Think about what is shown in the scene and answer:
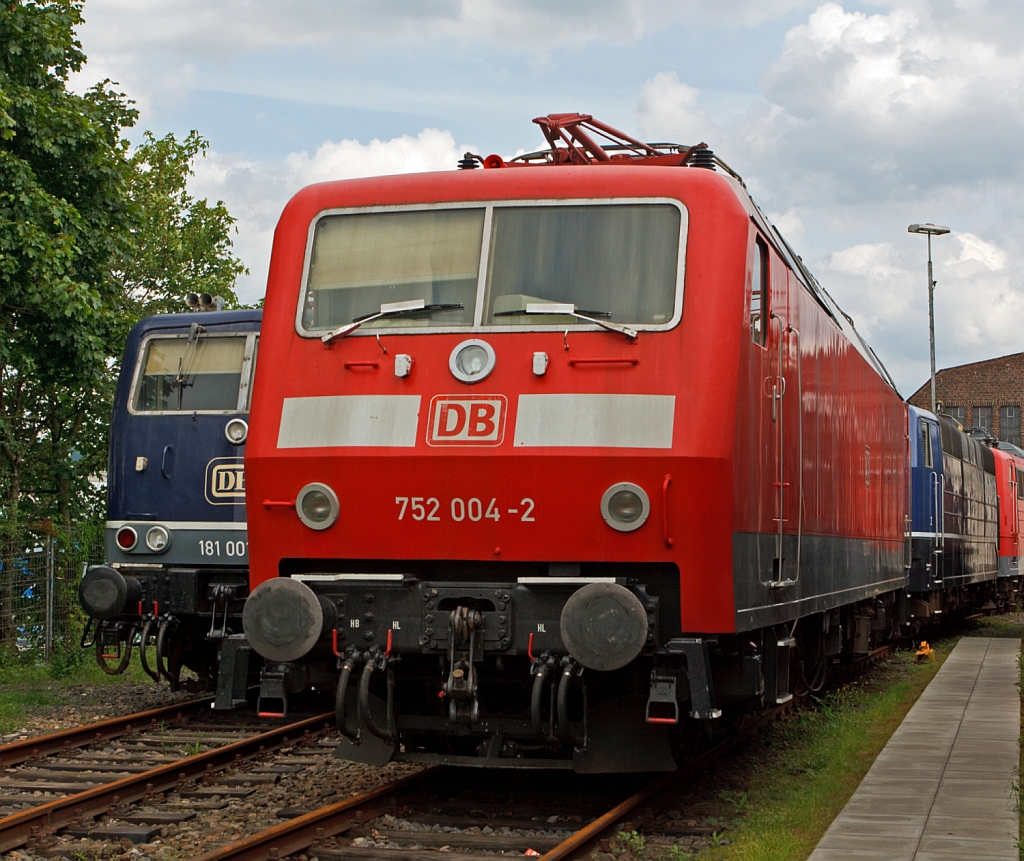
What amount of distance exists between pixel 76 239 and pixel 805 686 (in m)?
10.2

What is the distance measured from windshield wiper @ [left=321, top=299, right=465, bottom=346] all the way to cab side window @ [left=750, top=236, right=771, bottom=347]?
1.50 metres

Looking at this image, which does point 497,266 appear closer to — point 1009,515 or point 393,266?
point 393,266

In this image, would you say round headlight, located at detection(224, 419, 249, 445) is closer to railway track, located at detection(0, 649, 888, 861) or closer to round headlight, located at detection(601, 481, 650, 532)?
railway track, located at detection(0, 649, 888, 861)

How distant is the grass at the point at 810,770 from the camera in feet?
21.8

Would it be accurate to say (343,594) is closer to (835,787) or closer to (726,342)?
(726,342)

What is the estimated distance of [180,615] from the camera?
35.4 feet

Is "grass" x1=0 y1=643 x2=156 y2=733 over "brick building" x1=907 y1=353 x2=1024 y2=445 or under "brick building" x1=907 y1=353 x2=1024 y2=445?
under

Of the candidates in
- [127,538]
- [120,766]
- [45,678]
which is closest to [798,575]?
[120,766]

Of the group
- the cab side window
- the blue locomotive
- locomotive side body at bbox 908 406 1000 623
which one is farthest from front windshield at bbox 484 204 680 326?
locomotive side body at bbox 908 406 1000 623

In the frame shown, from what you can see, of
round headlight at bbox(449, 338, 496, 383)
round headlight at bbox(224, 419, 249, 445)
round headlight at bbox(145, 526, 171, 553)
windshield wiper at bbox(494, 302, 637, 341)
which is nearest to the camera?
windshield wiper at bbox(494, 302, 637, 341)

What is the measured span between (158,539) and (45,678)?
424 cm

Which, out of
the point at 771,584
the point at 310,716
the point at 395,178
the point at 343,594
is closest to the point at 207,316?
the point at 310,716

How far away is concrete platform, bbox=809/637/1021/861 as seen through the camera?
607cm

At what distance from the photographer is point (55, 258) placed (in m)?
14.8
